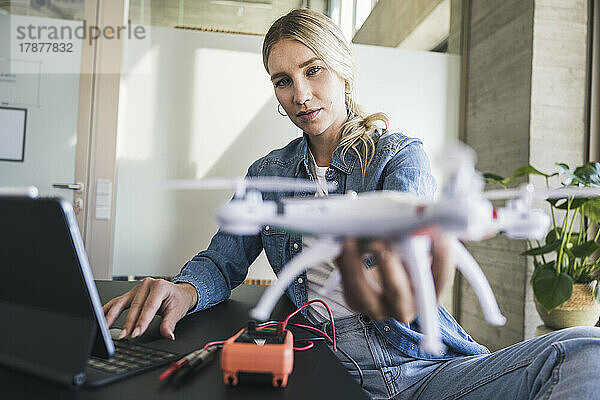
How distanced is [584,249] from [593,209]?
0.48 feet

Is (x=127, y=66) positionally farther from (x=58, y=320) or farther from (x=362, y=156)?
(x=58, y=320)

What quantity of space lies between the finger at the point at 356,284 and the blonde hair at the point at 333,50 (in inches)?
24.2

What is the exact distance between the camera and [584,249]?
5.90ft

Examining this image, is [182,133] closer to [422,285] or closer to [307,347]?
[307,347]

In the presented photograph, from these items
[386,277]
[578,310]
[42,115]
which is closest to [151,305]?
[386,277]

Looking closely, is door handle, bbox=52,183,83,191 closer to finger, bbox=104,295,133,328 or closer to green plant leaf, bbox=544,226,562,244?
finger, bbox=104,295,133,328

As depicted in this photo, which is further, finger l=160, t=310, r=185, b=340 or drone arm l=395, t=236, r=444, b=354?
finger l=160, t=310, r=185, b=340

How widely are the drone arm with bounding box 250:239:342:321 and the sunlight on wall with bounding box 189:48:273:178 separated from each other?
6.66 ft

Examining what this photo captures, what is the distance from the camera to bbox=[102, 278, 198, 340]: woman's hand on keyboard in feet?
2.33

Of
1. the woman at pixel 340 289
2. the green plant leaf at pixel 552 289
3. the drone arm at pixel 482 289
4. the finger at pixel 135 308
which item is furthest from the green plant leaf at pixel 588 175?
the drone arm at pixel 482 289

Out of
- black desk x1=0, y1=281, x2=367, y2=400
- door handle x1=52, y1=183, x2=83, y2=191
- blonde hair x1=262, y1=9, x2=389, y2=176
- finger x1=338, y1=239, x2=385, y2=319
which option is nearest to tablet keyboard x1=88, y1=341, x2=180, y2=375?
Result: black desk x1=0, y1=281, x2=367, y2=400

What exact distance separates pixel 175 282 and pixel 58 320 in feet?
1.19

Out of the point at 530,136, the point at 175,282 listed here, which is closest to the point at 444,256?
the point at 175,282

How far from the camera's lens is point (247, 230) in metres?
0.32
